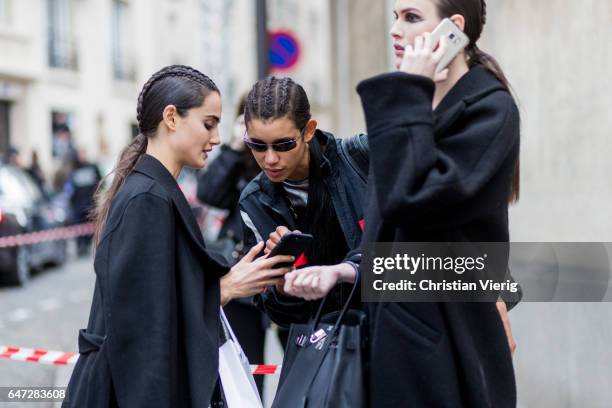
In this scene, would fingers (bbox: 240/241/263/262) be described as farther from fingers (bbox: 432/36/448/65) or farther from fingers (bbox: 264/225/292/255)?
fingers (bbox: 432/36/448/65)

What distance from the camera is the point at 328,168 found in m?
2.99

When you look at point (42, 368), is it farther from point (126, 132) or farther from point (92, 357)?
point (126, 132)

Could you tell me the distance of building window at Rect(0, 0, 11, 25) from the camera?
26.8m

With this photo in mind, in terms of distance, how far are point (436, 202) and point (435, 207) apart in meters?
0.01

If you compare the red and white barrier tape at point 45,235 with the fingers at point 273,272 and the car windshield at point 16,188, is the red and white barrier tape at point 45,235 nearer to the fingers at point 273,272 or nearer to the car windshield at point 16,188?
the car windshield at point 16,188

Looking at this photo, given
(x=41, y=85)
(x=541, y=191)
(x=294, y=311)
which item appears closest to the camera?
(x=294, y=311)

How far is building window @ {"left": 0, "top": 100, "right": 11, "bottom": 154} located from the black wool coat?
2572cm

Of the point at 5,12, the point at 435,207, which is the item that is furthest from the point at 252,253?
the point at 5,12

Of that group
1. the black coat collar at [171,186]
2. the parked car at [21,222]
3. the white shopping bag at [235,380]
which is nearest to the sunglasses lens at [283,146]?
the black coat collar at [171,186]

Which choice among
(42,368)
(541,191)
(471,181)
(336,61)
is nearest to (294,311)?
(471,181)

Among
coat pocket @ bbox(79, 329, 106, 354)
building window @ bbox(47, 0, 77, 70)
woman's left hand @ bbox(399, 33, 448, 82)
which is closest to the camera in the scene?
woman's left hand @ bbox(399, 33, 448, 82)

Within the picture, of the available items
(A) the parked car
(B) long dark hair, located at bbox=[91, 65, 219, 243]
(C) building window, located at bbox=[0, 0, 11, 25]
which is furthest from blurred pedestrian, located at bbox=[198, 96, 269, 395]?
(C) building window, located at bbox=[0, 0, 11, 25]

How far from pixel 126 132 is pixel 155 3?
4.99 m

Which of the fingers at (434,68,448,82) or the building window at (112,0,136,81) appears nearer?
the fingers at (434,68,448,82)
